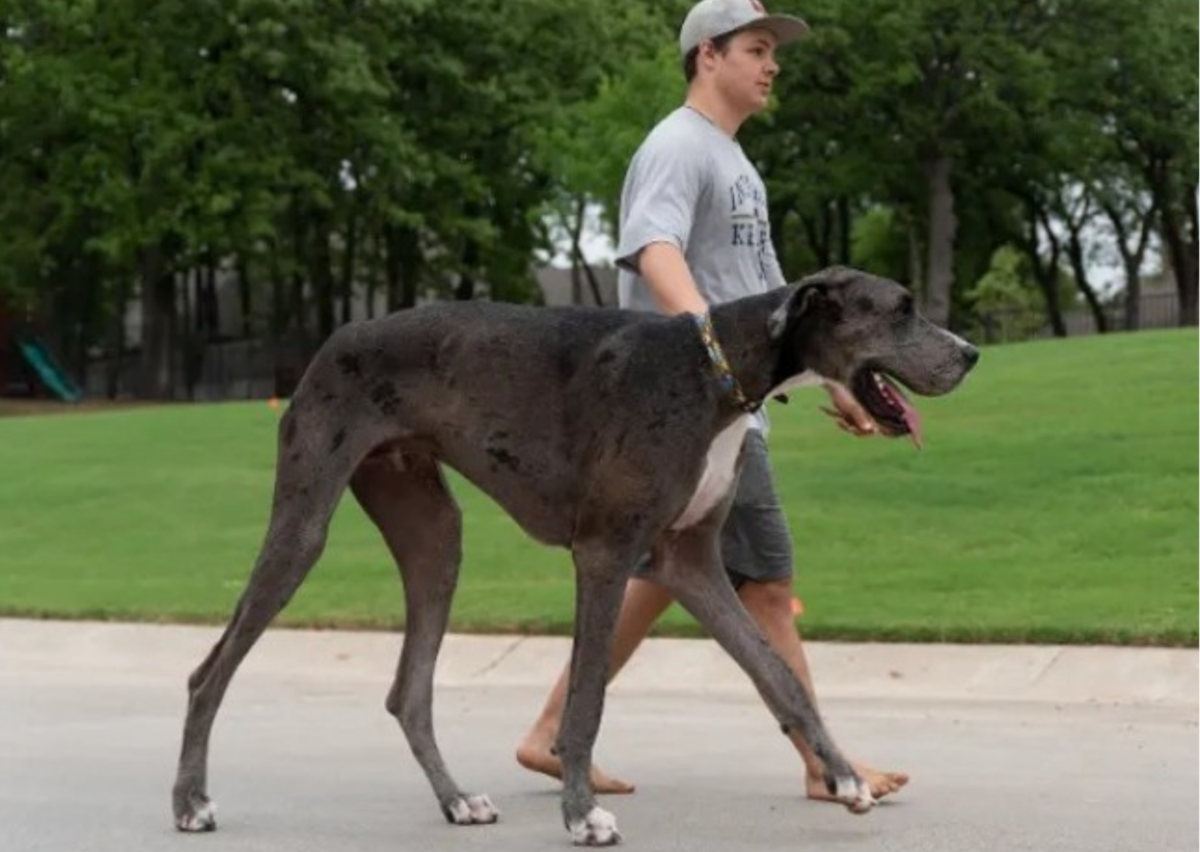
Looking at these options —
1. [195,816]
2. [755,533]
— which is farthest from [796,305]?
[195,816]

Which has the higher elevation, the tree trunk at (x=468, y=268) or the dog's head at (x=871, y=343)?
the dog's head at (x=871, y=343)

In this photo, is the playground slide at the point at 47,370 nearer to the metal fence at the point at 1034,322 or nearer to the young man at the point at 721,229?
the metal fence at the point at 1034,322

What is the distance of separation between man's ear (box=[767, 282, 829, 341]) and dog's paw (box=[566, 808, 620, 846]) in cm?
131

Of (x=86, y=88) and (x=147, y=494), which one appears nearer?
(x=147, y=494)

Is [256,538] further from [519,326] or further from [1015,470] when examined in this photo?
[519,326]

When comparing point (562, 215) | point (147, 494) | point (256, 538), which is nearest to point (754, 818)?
point (256, 538)

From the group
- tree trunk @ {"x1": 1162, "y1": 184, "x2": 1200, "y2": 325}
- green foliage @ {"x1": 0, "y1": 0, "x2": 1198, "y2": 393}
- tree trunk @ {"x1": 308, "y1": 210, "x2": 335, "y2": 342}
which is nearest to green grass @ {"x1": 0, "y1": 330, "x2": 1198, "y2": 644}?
green foliage @ {"x1": 0, "y1": 0, "x2": 1198, "y2": 393}

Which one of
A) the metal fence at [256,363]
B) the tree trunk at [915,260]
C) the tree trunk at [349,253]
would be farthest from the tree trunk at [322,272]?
the tree trunk at [915,260]

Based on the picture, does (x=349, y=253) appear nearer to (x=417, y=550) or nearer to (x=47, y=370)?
(x=47, y=370)

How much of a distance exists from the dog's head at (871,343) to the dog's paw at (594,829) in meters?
1.22

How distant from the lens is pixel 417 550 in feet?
22.5

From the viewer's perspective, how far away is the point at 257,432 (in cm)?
2333

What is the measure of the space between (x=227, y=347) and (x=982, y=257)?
21.0m

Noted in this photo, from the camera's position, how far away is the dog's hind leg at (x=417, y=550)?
6.77 m
